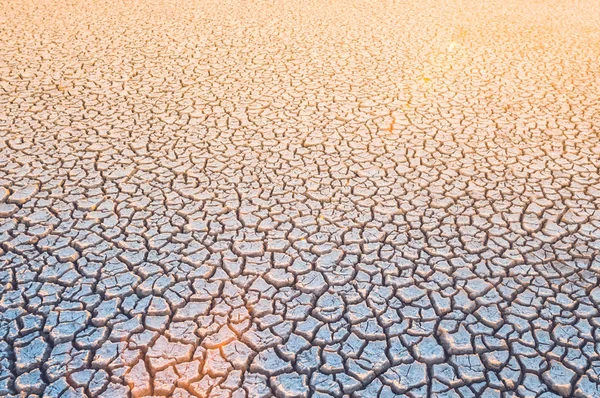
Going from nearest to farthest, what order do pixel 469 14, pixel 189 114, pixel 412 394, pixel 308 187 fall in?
pixel 412 394 → pixel 308 187 → pixel 189 114 → pixel 469 14

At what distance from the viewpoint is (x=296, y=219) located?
103 inches

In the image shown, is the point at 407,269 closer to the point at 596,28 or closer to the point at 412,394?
the point at 412,394

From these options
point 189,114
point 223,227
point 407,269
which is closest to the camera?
point 407,269

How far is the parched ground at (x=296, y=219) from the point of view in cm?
187

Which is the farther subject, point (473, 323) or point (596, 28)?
point (596, 28)

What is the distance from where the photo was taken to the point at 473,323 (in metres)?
2.04

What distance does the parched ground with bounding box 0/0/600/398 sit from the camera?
1874mm

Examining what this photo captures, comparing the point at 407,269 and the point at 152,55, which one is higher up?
the point at 152,55

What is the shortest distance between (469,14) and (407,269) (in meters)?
4.61

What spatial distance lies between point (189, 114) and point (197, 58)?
3.67 ft

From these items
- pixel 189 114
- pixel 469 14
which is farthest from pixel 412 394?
pixel 469 14

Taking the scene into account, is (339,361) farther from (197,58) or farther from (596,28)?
(596,28)

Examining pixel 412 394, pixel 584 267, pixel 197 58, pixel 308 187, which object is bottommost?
pixel 412 394

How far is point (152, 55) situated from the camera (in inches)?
180
